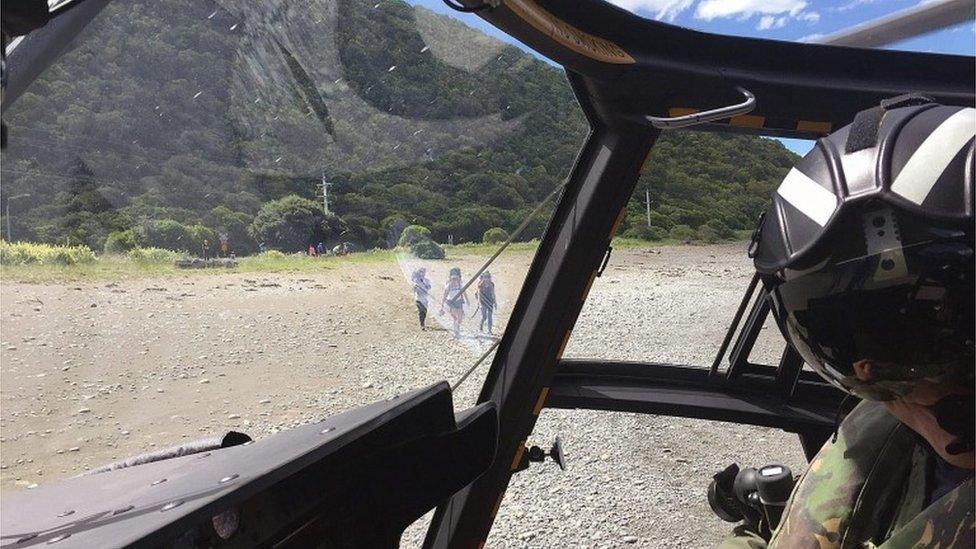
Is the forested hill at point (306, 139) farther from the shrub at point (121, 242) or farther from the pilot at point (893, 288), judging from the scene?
the pilot at point (893, 288)

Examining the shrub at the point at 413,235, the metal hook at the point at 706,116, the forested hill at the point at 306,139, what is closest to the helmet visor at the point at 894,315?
the forested hill at the point at 306,139

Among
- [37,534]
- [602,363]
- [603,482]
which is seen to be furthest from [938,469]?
[603,482]

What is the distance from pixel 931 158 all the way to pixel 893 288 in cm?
16

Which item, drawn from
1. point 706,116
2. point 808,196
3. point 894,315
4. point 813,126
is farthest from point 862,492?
point 813,126

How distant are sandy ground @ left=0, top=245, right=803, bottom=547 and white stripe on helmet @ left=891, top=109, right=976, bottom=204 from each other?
128 cm

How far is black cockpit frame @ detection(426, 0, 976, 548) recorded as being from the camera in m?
1.89

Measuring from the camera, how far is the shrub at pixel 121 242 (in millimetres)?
1308

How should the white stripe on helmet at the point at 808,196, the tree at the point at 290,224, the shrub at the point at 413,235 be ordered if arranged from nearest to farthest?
the white stripe on helmet at the point at 808,196, the tree at the point at 290,224, the shrub at the point at 413,235

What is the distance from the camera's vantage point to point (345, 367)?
1935 millimetres

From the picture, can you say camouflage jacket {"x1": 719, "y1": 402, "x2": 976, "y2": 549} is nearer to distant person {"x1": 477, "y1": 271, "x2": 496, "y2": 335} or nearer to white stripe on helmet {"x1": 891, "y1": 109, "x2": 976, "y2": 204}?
white stripe on helmet {"x1": 891, "y1": 109, "x2": 976, "y2": 204}

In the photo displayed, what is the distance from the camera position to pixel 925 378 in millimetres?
793

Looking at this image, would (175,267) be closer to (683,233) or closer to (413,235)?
(413,235)

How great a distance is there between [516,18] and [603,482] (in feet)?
7.24

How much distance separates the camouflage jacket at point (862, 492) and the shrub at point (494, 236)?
1276 mm
